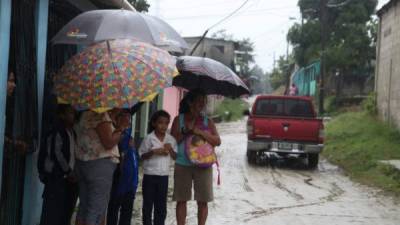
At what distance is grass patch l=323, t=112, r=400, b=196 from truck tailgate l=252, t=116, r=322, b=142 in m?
1.41

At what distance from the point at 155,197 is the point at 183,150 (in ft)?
1.93

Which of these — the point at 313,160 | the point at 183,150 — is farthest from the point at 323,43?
the point at 183,150

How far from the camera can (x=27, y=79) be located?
16.8ft

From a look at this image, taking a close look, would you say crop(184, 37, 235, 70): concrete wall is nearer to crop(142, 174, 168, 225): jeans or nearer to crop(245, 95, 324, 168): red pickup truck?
crop(245, 95, 324, 168): red pickup truck

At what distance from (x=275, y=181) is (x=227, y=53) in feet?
122

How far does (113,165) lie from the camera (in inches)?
186

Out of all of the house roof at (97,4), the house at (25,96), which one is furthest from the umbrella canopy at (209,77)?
the house roof at (97,4)

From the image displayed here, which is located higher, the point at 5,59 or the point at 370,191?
the point at 5,59

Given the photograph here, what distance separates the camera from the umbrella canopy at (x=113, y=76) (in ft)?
14.1

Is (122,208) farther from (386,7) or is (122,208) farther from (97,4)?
(386,7)

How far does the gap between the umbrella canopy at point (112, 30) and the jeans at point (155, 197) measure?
142 centimetres

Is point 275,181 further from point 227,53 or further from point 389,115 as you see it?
point 227,53

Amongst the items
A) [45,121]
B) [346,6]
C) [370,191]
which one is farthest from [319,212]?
[346,6]

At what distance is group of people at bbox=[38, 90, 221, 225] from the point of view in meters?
4.60
